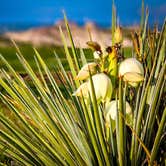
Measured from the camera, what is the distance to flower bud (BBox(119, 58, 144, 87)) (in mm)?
1807

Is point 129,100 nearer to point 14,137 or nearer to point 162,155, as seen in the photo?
point 162,155

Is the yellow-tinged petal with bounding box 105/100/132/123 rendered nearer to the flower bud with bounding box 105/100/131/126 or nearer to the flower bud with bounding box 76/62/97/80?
the flower bud with bounding box 105/100/131/126

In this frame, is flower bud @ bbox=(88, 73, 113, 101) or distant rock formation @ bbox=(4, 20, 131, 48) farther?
distant rock formation @ bbox=(4, 20, 131, 48)

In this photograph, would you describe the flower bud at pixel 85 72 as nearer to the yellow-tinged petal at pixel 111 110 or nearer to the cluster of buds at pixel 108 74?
the cluster of buds at pixel 108 74

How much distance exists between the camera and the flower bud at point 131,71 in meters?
1.81

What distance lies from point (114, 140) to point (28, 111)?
0.41 metres

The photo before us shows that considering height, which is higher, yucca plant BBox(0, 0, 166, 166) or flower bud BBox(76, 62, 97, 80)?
flower bud BBox(76, 62, 97, 80)

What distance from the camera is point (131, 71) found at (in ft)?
6.17

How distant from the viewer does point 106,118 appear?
6.31ft

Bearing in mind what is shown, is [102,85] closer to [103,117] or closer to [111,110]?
[111,110]

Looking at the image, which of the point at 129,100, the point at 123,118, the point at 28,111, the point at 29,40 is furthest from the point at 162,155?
the point at 29,40

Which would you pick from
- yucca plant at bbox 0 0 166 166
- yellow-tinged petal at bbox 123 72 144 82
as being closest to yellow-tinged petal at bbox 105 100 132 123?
yucca plant at bbox 0 0 166 166

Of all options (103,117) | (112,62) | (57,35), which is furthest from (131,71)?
(57,35)

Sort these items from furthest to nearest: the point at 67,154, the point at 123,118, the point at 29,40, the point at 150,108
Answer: the point at 29,40, the point at 67,154, the point at 150,108, the point at 123,118
